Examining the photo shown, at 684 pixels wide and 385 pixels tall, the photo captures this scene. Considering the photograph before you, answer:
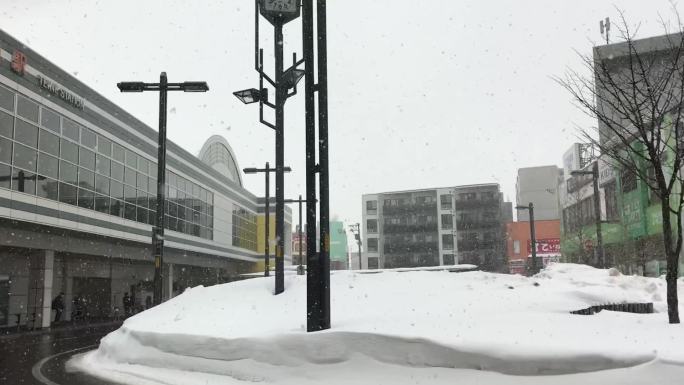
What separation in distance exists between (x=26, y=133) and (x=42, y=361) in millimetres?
14025

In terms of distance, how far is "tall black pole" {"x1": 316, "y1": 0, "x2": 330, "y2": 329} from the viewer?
902cm

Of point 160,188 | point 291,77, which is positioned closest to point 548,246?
point 160,188

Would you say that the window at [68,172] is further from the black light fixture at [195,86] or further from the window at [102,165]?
the black light fixture at [195,86]

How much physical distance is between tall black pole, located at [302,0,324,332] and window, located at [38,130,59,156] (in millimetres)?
18993

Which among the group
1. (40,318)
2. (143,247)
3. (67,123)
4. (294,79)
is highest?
(67,123)

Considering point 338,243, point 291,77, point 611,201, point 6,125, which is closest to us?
point 291,77

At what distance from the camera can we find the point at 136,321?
12141mm

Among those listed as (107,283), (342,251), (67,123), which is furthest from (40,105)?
(342,251)

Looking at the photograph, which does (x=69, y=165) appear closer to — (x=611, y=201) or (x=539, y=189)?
(x=611, y=201)

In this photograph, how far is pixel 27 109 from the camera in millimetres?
23609

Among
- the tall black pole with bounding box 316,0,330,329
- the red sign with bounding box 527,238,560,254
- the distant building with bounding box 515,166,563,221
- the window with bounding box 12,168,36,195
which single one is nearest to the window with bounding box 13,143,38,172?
the window with bounding box 12,168,36,195

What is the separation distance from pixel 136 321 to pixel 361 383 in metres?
6.50

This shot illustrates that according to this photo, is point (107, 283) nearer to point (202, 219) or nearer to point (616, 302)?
point (202, 219)

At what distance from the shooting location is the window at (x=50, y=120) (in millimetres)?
24695
